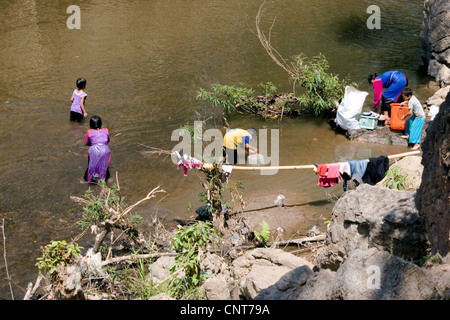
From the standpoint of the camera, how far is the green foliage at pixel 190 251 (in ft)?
17.8

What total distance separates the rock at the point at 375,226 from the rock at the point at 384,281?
4.70 ft

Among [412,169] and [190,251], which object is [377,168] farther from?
[190,251]

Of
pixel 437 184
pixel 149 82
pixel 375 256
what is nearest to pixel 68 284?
pixel 375 256

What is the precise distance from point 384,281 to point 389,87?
731 cm

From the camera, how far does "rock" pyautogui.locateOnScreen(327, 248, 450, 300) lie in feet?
11.6

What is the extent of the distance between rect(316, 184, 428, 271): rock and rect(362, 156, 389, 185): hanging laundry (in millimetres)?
1694

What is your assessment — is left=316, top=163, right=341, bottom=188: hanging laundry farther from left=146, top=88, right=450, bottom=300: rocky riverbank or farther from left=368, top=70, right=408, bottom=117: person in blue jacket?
left=368, top=70, right=408, bottom=117: person in blue jacket

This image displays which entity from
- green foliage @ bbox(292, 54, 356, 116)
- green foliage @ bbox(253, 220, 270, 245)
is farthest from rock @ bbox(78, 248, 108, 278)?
green foliage @ bbox(292, 54, 356, 116)

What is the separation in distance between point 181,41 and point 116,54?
1764 mm

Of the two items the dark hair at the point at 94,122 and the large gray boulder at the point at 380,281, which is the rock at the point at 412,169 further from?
the dark hair at the point at 94,122

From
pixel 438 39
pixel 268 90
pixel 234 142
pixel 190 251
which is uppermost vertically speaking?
pixel 438 39

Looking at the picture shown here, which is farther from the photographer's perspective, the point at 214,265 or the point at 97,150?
the point at 97,150

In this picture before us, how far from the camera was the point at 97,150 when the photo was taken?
26.7 feet

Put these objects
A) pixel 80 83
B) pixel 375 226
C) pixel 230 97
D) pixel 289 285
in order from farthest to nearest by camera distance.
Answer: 1. pixel 230 97
2. pixel 80 83
3. pixel 375 226
4. pixel 289 285
